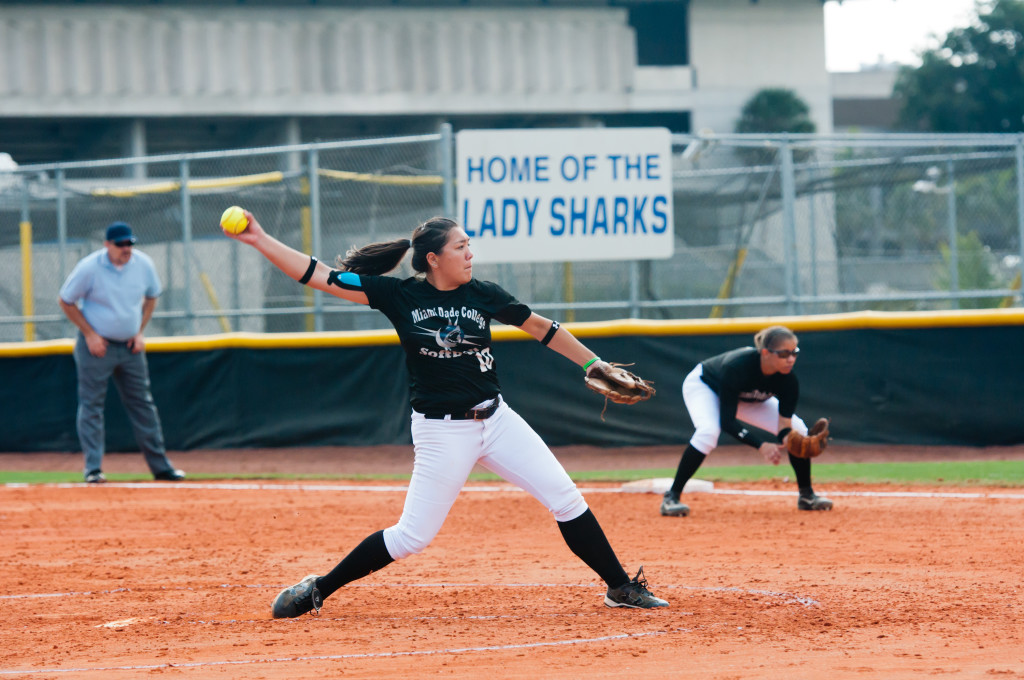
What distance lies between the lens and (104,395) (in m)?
9.80

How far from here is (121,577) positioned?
20.1ft

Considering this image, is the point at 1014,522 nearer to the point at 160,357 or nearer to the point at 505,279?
the point at 505,279

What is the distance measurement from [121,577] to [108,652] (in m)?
1.69

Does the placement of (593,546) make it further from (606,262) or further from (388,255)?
(606,262)

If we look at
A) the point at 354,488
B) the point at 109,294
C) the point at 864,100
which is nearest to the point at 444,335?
the point at 354,488

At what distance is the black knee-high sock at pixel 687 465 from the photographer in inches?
303

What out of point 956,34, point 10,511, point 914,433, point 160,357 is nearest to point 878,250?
point 914,433

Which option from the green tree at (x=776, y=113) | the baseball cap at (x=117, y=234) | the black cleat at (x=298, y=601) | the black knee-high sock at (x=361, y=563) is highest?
the green tree at (x=776, y=113)

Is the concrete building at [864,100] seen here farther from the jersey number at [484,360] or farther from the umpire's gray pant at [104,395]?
the jersey number at [484,360]

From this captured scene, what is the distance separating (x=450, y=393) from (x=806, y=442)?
134 inches

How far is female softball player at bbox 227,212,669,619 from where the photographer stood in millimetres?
4734

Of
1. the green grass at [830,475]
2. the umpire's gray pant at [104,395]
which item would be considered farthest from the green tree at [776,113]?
the umpire's gray pant at [104,395]

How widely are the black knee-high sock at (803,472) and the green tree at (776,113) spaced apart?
34.1 metres

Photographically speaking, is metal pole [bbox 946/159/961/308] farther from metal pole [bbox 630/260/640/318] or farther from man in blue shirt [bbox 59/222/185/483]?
man in blue shirt [bbox 59/222/185/483]
